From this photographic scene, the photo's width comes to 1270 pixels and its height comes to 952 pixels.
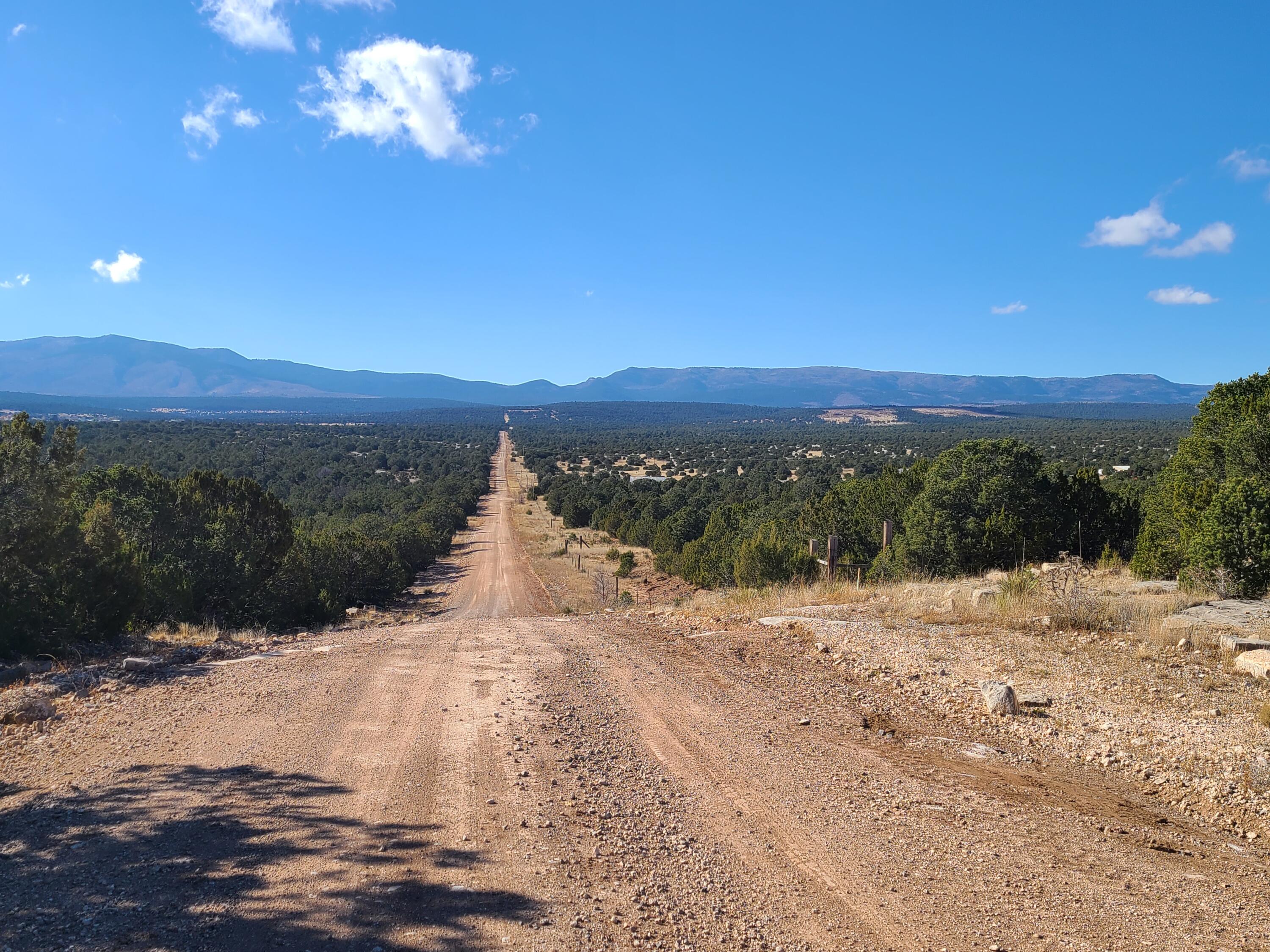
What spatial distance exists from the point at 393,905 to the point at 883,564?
16121 mm

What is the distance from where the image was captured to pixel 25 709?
23.0ft

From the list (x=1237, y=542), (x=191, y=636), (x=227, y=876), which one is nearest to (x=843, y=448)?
(x=1237, y=542)

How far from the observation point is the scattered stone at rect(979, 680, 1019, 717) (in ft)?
23.8

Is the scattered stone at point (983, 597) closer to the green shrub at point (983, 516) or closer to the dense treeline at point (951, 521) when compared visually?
the dense treeline at point (951, 521)

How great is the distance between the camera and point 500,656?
376 inches

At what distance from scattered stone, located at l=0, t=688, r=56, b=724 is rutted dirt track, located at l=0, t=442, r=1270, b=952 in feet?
1.09

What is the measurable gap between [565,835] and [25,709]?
565 cm

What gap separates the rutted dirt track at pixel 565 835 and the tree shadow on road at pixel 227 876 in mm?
17

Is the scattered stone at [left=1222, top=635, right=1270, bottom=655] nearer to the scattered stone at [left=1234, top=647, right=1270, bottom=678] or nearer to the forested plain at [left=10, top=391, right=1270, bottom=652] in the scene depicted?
the scattered stone at [left=1234, top=647, right=1270, bottom=678]

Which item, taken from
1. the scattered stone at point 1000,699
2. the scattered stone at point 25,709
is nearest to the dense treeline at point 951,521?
the scattered stone at point 1000,699

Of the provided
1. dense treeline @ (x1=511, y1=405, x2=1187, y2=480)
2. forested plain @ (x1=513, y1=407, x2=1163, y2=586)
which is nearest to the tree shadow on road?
forested plain @ (x1=513, y1=407, x2=1163, y2=586)

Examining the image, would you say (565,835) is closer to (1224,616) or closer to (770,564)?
(1224,616)

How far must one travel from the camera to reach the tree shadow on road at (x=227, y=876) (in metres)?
3.76

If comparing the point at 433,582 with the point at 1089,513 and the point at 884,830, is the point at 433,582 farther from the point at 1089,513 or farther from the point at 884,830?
the point at 884,830
